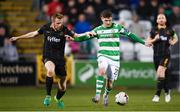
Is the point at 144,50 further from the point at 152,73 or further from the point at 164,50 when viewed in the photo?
the point at 164,50

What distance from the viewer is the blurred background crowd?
2788cm

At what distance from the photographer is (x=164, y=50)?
1917 centimetres

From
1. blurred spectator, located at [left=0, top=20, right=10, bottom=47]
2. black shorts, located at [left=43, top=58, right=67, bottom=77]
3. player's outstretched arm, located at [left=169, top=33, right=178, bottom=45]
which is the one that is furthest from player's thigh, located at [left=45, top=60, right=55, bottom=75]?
blurred spectator, located at [left=0, top=20, right=10, bottom=47]

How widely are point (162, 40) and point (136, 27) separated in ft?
28.8

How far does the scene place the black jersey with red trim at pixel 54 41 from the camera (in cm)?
1706

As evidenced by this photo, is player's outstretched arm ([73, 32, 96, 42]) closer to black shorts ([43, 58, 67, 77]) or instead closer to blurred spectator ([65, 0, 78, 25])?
black shorts ([43, 58, 67, 77])

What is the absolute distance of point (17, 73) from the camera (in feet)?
89.4

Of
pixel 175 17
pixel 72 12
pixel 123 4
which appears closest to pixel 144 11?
pixel 123 4

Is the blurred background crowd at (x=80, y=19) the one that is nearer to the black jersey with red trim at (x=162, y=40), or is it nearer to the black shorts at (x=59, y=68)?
the black jersey with red trim at (x=162, y=40)

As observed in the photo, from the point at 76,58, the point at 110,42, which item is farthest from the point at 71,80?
the point at 110,42

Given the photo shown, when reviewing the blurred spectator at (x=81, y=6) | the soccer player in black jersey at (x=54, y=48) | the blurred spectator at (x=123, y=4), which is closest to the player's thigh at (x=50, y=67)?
the soccer player in black jersey at (x=54, y=48)

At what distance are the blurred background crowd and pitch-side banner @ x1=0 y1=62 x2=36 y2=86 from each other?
12.8 inches

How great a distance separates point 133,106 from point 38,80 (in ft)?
34.4

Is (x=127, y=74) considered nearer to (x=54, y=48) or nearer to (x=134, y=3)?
(x=134, y=3)
